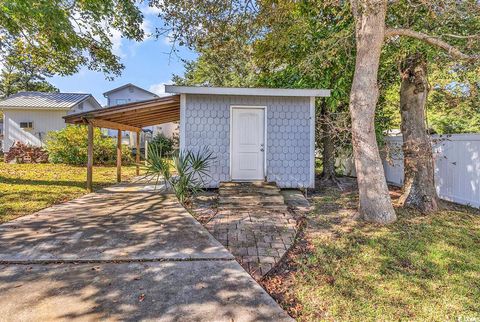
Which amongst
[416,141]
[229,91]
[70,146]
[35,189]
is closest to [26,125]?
[70,146]

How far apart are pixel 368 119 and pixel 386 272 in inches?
110

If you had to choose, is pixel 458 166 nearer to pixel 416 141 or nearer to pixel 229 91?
pixel 416 141

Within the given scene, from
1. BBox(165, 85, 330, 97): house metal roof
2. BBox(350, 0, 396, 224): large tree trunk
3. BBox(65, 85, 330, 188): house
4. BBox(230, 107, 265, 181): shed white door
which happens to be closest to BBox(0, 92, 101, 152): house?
BBox(65, 85, 330, 188): house

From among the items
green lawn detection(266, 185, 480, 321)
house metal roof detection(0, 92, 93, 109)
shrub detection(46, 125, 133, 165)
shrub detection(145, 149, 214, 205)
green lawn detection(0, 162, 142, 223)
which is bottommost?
green lawn detection(266, 185, 480, 321)

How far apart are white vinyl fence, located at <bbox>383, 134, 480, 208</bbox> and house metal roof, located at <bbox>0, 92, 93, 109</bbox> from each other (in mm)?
17484

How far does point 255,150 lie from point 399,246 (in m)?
4.49

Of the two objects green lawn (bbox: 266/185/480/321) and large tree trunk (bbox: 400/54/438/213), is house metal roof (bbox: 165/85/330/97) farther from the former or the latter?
green lawn (bbox: 266/185/480/321)

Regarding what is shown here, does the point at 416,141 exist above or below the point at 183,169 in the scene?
above

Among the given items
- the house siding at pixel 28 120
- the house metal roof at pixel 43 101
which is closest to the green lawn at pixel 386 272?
the house metal roof at pixel 43 101

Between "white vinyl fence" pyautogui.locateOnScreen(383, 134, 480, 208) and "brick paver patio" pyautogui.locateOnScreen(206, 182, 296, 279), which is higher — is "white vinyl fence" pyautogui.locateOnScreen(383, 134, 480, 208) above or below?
above

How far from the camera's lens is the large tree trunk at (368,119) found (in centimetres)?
514

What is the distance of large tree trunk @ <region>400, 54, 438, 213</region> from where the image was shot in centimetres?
598

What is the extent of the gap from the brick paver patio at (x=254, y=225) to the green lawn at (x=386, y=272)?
1.00 feet

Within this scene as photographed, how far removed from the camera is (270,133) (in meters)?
7.94
